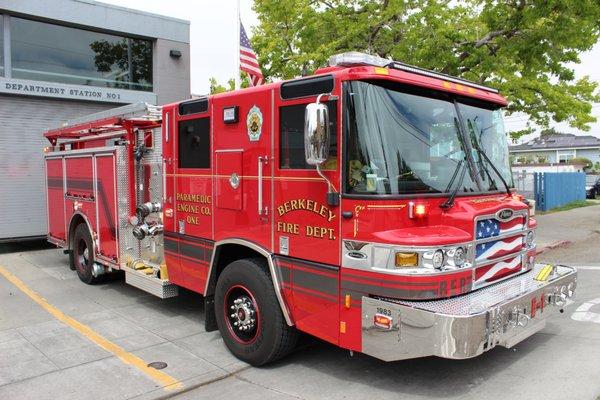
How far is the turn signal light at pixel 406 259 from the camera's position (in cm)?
381

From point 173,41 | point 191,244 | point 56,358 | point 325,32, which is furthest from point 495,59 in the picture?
point 56,358

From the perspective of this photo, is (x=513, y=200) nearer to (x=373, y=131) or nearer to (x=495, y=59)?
(x=373, y=131)

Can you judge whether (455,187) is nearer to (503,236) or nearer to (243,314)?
(503,236)

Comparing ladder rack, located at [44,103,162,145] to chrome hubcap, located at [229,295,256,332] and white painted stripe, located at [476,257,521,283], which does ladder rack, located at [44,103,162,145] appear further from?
white painted stripe, located at [476,257,521,283]

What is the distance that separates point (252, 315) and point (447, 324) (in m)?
1.97

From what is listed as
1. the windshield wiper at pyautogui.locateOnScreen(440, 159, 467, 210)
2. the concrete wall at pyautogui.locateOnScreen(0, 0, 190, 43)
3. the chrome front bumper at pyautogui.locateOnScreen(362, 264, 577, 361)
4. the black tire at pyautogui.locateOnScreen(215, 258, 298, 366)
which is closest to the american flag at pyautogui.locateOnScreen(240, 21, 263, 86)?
the concrete wall at pyautogui.locateOnScreen(0, 0, 190, 43)

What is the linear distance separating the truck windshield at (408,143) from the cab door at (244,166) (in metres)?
1.03

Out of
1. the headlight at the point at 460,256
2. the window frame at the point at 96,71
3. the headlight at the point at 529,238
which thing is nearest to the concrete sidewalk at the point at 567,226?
the headlight at the point at 529,238

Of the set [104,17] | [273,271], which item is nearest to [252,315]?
[273,271]

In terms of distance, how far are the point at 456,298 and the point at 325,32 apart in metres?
12.0

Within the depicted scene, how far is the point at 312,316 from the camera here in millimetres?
4410

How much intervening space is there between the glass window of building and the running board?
26.2 feet

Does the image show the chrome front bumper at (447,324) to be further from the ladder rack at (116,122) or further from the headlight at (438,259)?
the ladder rack at (116,122)

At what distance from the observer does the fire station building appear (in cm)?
1198
